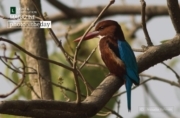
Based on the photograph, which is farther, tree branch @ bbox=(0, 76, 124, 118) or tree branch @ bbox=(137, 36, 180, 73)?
tree branch @ bbox=(137, 36, 180, 73)

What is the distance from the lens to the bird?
10.5ft

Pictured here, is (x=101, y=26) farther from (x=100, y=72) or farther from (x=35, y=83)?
(x=35, y=83)

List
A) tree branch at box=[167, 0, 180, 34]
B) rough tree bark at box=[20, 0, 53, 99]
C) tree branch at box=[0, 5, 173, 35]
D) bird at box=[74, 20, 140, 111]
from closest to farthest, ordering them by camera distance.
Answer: tree branch at box=[167, 0, 180, 34], bird at box=[74, 20, 140, 111], rough tree bark at box=[20, 0, 53, 99], tree branch at box=[0, 5, 173, 35]

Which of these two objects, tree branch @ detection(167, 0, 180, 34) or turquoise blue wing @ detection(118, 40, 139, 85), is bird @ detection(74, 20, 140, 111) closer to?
turquoise blue wing @ detection(118, 40, 139, 85)

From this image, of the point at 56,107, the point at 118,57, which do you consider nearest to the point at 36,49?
the point at 118,57

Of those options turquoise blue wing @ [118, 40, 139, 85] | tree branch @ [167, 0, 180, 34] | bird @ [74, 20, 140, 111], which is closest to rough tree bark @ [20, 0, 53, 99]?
bird @ [74, 20, 140, 111]

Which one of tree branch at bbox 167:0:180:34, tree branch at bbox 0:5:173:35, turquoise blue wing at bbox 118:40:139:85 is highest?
tree branch at bbox 167:0:180:34

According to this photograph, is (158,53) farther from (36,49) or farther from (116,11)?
(116,11)

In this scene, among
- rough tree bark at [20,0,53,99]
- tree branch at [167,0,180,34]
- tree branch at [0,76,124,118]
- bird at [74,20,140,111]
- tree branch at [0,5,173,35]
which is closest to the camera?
tree branch at [0,76,124,118]

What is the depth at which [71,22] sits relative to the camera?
5621mm

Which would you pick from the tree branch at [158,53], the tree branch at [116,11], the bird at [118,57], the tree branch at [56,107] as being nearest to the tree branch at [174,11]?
the tree branch at [158,53]

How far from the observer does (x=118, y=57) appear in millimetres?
3361

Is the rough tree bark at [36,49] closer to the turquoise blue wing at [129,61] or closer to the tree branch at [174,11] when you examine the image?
the turquoise blue wing at [129,61]

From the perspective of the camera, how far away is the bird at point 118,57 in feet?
10.5
